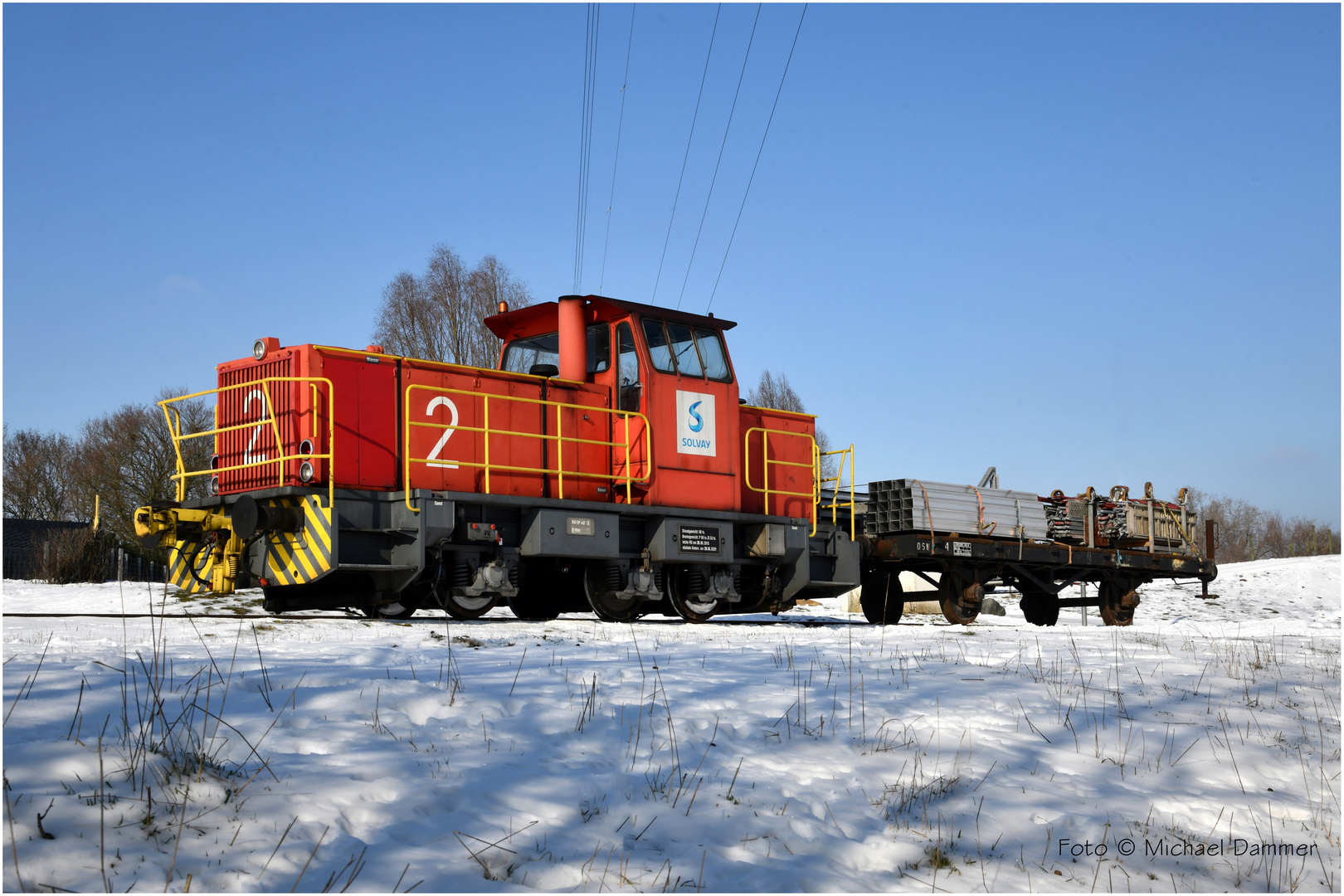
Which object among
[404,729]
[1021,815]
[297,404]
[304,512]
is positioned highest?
[297,404]

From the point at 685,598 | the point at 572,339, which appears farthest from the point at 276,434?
the point at 685,598

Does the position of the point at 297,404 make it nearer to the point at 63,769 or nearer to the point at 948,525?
the point at 63,769

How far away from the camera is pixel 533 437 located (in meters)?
12.1

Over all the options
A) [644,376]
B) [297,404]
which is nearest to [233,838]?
[297,404]

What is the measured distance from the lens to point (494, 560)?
38.4 ft

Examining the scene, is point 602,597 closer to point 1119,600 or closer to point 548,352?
point 548,352

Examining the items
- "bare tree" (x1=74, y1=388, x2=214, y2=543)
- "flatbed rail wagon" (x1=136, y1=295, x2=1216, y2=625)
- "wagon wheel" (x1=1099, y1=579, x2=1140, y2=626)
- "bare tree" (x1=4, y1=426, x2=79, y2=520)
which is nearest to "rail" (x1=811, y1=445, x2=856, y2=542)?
"flatbed rail wagon" (x1=136, y1=295, x2=1216, y2=625)

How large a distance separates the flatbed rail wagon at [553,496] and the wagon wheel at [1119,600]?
168 centimetres

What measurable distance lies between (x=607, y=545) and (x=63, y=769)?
8.36 meters

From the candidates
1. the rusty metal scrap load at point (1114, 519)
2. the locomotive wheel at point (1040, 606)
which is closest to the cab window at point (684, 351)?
the rusty metal scrap load at point (1114, 519)

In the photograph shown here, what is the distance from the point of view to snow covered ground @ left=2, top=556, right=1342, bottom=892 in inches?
149

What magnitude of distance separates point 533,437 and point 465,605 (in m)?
2.02

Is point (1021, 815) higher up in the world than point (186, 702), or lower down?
lower down

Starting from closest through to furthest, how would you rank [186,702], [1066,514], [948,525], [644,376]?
[186,702], [644,376], [948,525], [1066,514]
